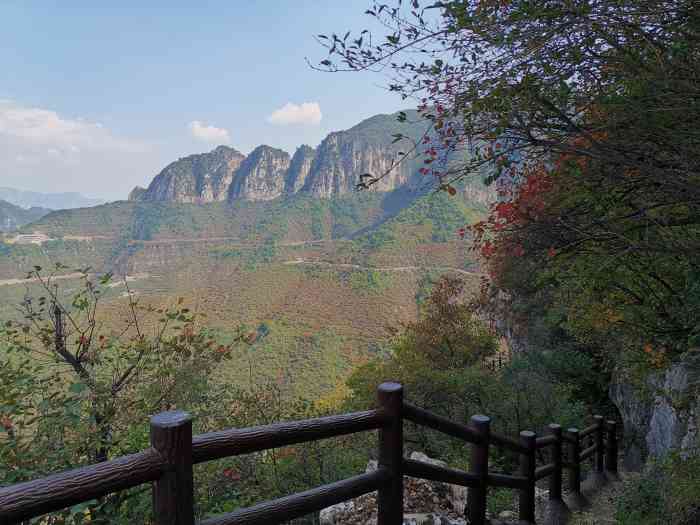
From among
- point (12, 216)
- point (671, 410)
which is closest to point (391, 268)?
point (671, 410)

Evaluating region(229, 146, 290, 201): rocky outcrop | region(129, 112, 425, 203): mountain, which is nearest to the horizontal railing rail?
region(129, 112, 425, 203): mountain

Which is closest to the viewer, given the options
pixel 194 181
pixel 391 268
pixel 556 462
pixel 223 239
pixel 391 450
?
pixel 391 450

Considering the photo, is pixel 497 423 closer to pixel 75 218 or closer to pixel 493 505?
pixel 493 505

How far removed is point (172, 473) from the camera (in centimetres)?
111

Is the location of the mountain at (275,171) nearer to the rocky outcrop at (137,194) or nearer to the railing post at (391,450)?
the rocky outcrop at (137,194)

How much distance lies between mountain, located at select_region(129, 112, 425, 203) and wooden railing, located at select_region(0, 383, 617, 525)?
109 m

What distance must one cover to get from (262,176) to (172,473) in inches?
4777

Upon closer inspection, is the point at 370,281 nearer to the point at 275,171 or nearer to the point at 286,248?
the point at 286,248

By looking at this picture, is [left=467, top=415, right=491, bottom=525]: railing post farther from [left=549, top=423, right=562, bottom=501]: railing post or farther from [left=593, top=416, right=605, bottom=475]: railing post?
[left=593, top=416, right=605, bottom=475]: railing post

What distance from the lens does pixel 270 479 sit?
5250 millimetres

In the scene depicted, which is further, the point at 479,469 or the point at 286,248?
the point at 286,248

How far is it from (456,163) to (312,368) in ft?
125

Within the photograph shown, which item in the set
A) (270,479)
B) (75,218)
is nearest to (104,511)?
(270,479)

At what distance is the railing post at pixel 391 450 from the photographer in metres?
1.77
